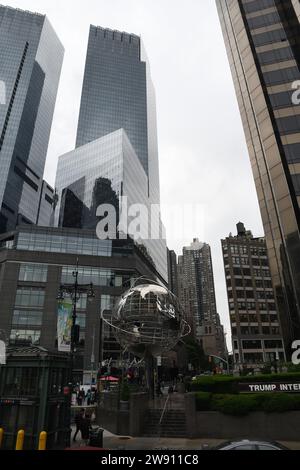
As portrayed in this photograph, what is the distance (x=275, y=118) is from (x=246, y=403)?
31786 mm

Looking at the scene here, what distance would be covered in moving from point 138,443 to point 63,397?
15.1 feet

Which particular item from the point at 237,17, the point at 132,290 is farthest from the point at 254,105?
the point at 132,290

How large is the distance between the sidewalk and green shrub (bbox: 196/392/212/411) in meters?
1.61

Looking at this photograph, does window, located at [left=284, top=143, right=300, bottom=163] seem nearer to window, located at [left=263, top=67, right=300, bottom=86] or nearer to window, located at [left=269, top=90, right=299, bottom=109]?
window, located at [left=269, top=90, right=299, bottom=109]

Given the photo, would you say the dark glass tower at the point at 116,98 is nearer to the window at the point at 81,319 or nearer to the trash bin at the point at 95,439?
the window at the point at 81,319

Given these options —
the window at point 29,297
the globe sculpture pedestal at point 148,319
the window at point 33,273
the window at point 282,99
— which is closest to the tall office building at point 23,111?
the window at point 33,273

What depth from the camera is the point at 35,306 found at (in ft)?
236

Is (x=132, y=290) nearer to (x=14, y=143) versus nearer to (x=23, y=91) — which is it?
(x=14, y=143)

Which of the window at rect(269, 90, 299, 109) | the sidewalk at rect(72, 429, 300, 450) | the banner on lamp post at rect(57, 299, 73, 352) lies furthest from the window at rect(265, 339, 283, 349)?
the sidewalk at rect(72, 429, 300, 450)

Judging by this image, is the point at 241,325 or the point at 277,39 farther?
the point at 241,325

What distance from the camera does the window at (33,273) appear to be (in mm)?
74188

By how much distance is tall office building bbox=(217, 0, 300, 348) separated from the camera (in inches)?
1320

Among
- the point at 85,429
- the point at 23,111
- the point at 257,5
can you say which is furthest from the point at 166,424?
the point at 23,111

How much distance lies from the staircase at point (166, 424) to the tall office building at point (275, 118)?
18596 mm
